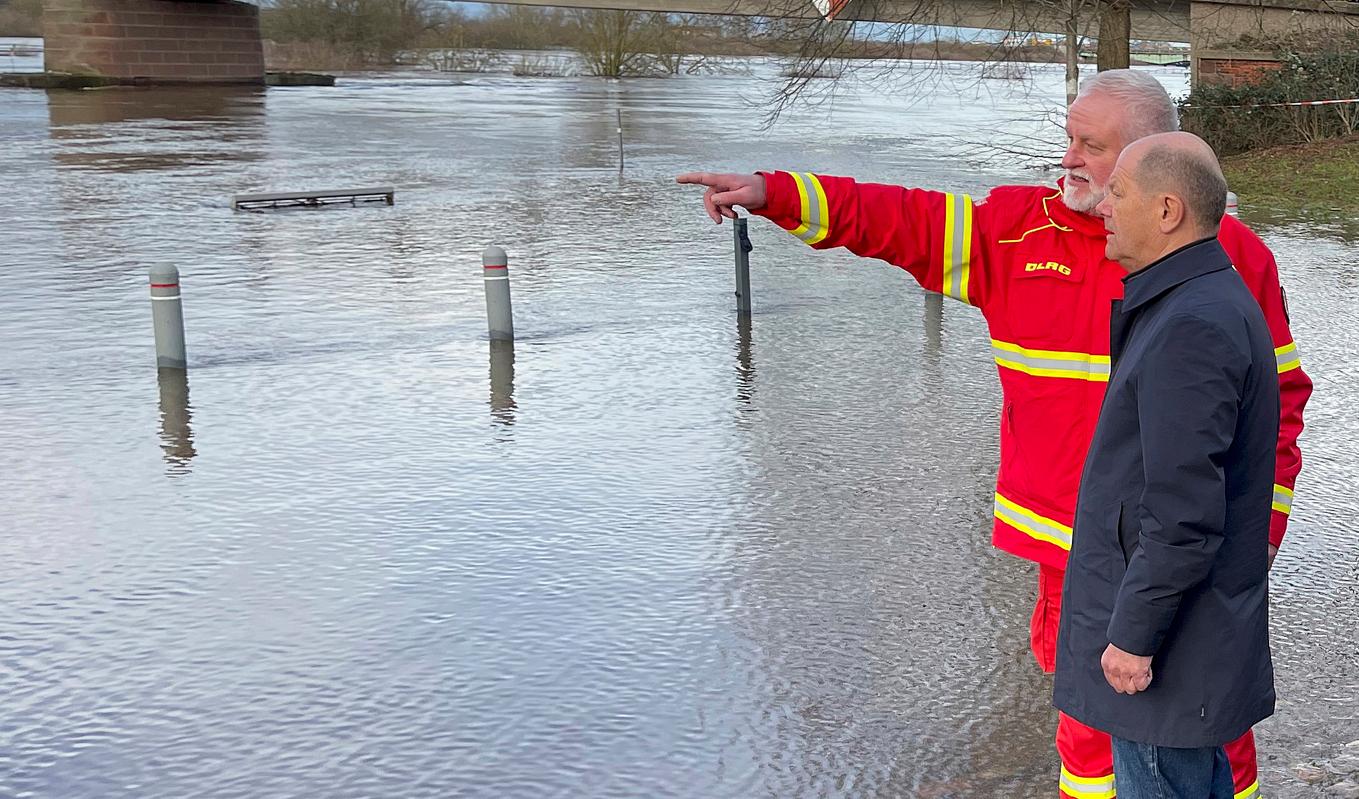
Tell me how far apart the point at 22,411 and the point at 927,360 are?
5659mm

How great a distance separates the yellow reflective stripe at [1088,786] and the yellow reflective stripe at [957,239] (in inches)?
45.6

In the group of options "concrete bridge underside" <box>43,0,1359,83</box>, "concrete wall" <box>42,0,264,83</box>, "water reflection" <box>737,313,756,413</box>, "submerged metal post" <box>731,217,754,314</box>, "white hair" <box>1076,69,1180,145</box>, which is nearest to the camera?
"white hair" <box>1076,69,1180,145</box>

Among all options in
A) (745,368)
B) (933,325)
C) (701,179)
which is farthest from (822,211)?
(933,325)

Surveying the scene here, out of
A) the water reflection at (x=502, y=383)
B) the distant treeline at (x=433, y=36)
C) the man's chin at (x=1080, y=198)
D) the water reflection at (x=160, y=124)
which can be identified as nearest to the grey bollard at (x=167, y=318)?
the water reflection at (x=502, y=383)

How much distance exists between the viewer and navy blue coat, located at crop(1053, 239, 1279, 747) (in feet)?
8.89

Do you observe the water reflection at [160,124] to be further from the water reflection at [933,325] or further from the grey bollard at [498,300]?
the water reflection at [933,325]

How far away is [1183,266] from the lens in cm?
282

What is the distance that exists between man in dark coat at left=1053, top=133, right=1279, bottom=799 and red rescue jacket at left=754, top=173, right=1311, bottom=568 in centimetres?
64

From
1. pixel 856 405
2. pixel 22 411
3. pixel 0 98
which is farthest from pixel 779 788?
pixel 0 98

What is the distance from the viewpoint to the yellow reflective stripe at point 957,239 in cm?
380

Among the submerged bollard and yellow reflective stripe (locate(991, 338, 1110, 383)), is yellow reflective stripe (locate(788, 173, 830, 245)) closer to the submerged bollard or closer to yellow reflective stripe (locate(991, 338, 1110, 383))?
yellow reflective stripe (locate(991, 338, 1110, 383))

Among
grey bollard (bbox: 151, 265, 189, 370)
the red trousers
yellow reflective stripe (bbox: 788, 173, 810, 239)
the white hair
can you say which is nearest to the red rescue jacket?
yellow reflective stripe (bbox: 788, 173, 810, 239)

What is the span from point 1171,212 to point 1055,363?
2.85 feet

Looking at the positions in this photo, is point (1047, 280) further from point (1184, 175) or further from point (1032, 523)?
point (1184, 175)
